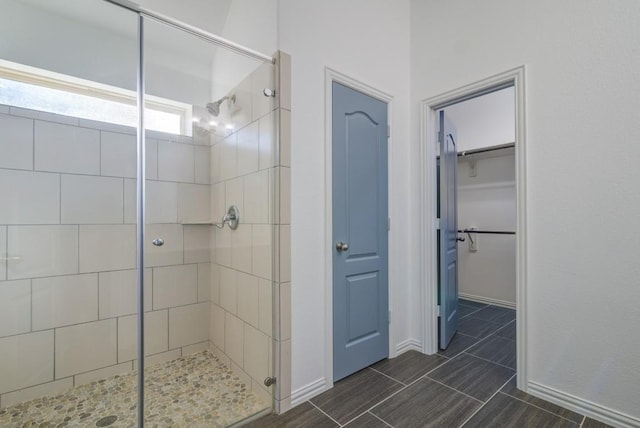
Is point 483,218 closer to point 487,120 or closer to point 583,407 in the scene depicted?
point 487,120

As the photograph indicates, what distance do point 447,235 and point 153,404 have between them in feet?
8.03

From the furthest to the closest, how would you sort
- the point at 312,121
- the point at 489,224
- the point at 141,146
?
1. the point at 489,224
2. the point at 312,121
3. the point at 141,146

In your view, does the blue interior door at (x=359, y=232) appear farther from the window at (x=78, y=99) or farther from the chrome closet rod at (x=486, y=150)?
the chrome closet rod at (x=486, y=150)

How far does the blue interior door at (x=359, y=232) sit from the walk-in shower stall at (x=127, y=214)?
18.7 inches

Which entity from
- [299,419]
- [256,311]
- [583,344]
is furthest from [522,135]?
[299,419]

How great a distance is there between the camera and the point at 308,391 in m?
1.78

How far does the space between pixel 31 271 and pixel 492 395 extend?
300cm

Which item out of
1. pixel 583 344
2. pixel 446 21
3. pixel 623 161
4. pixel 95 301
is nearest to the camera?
pixel 623 161

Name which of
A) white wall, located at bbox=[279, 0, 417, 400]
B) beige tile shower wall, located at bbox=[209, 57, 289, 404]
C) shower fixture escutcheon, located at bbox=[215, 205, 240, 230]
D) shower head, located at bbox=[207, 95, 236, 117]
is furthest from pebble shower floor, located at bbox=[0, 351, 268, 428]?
shower head, located at bbox=[207, 95, 236, 117]

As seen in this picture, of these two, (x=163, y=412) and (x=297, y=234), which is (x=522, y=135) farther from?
(x=163, y=412)

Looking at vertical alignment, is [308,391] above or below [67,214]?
below

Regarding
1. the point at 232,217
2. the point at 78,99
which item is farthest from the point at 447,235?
the point at 78,99

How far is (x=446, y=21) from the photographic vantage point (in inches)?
89.6

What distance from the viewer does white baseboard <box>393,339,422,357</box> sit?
235 centimetres
